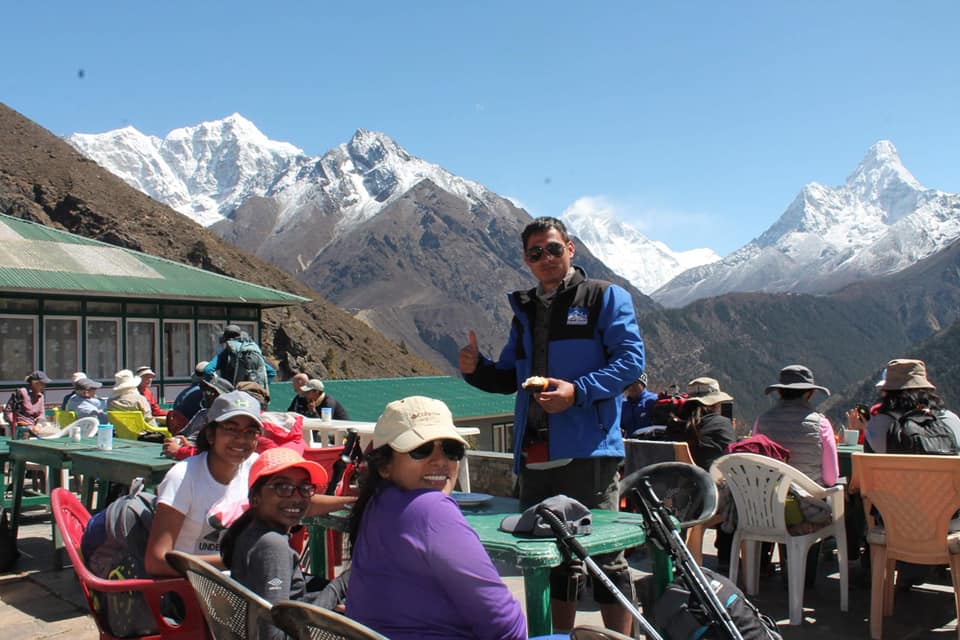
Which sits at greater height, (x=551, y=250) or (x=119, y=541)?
(x=551, y=250)

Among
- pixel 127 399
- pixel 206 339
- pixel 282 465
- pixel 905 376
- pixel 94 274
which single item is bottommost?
pixel 127 399

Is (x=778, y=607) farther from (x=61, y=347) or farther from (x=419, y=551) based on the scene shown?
(x=61, y=347)

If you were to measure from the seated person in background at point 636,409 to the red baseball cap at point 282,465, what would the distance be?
17.6ft

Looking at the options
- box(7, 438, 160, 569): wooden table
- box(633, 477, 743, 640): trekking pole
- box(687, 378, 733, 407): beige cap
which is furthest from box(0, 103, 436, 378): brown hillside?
box(633, 477, 743, 640): trekking pole

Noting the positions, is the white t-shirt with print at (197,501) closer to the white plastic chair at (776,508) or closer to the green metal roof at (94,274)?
the white plastic chair at (776,508)

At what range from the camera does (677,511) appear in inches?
121

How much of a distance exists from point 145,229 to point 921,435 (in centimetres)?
5668

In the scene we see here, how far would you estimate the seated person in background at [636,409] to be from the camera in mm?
7898

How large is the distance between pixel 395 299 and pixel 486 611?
154004 mm

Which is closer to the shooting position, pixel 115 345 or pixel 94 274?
pixel 94 274

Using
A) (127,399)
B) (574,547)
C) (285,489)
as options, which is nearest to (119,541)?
(285,489)

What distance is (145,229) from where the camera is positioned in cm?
5525

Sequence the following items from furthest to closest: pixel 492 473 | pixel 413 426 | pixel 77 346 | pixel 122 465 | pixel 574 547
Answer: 1. pixel 77 346
2. pixel 492 473
3. pixel 122 465
4. pixel 574 547
5. pixel 413 426

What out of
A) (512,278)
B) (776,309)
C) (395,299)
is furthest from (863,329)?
(395,299)
